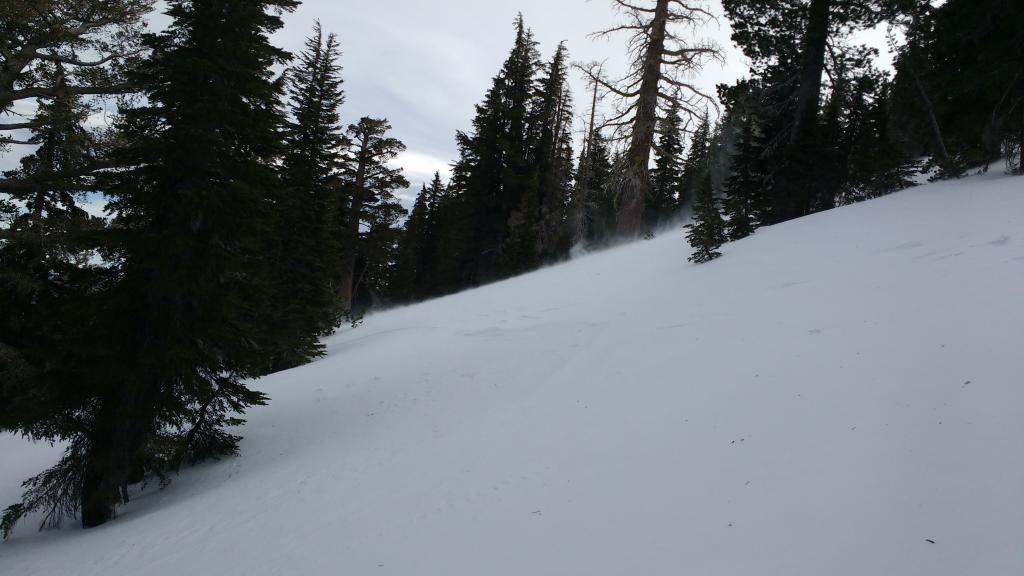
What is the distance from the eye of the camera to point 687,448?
3.65 m

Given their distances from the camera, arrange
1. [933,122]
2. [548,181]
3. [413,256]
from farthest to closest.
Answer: [413,256], [548,181], [933,122]

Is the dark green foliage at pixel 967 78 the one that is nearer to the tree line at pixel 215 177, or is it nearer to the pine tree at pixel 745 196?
the tree line at pixel 215 177

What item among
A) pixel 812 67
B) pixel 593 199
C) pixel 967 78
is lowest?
pixel 967 78

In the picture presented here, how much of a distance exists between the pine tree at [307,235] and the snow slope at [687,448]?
312 inches

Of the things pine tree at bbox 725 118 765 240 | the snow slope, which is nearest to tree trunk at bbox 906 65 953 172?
the snow slope

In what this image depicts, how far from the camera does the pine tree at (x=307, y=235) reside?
Result: 15.4 meters

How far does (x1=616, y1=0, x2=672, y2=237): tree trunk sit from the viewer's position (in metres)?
13.2

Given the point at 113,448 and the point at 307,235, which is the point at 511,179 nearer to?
the point at 307,235

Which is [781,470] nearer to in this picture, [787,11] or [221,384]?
[221,384]

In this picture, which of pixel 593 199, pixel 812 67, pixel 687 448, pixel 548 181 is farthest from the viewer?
pixel 593 199

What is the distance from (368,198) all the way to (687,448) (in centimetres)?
2478

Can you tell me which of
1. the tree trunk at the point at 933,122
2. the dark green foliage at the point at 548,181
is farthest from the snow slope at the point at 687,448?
the dark green foliage at the point at 548,181

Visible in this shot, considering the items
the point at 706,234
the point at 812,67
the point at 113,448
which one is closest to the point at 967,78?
the point at 812,67

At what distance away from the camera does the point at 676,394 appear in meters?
4.54
